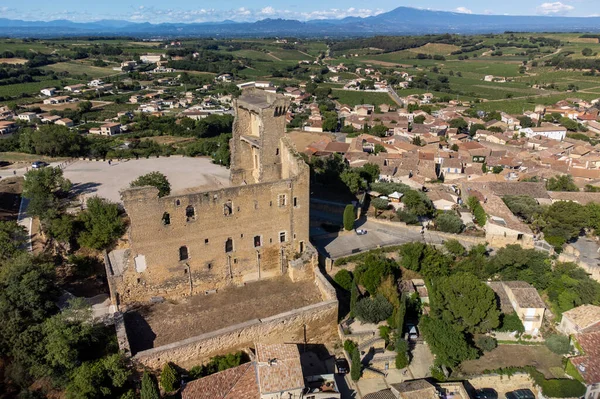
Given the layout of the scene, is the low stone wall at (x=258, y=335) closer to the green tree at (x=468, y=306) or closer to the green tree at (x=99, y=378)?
the green tree at (x=99, y=378)

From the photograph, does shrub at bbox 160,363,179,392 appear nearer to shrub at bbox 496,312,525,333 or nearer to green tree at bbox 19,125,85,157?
shrub at bbox 496,312,525,333

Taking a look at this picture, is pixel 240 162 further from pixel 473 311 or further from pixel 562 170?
pixel 562 170

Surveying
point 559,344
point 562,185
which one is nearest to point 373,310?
point 559,344

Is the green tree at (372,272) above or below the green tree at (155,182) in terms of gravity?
below


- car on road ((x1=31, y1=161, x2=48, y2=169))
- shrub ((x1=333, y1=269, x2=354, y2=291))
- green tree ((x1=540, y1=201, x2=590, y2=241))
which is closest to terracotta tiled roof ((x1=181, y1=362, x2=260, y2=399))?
shrub ((x1=333, y1=269, x2=354, y2=291))

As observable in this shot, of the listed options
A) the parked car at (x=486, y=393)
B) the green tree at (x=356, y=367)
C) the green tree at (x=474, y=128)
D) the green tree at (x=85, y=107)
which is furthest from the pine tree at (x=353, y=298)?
the green tree at (x=85, y=107)
